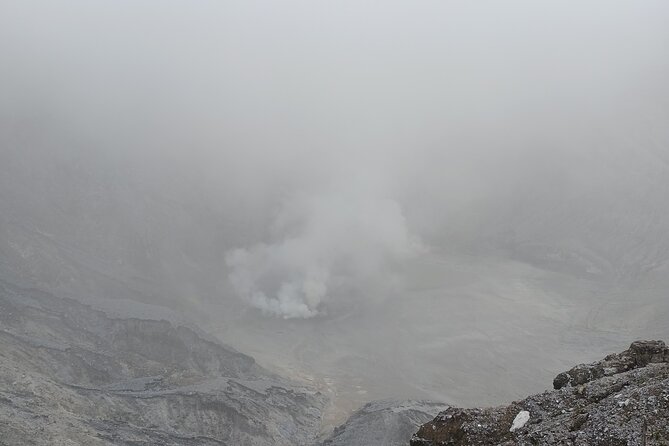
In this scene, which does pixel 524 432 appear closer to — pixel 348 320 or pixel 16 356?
pixel 16 356

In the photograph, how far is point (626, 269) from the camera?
69938 millimetres

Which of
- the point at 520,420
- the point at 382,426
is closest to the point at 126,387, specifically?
the point at 382,426

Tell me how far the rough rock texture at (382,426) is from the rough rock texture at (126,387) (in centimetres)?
367

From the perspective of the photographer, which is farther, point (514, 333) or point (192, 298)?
point (192, 298)

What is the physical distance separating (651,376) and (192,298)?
56.6 metres

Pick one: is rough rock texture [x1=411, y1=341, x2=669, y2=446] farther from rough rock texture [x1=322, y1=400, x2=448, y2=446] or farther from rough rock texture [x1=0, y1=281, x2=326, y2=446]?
rough rock texture [x1=322, y1=400, x2=448, y2=446]

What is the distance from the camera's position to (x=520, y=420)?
1058 centimetres

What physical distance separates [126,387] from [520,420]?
30133 mm

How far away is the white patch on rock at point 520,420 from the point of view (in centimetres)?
1041

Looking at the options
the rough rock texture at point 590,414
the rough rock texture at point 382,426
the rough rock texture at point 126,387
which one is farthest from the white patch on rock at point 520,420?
the rough rock texture at point 382,426

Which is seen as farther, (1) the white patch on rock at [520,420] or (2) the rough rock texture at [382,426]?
(2) the rough rock texture at [382,426]

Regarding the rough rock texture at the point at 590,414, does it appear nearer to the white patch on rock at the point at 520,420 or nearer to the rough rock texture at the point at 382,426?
the white patch on rock at the point at 520,420

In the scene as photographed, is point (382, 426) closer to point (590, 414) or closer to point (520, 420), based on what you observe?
point (520, 420)

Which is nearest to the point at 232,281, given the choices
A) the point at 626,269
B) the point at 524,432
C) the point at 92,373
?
the point at 92,373
